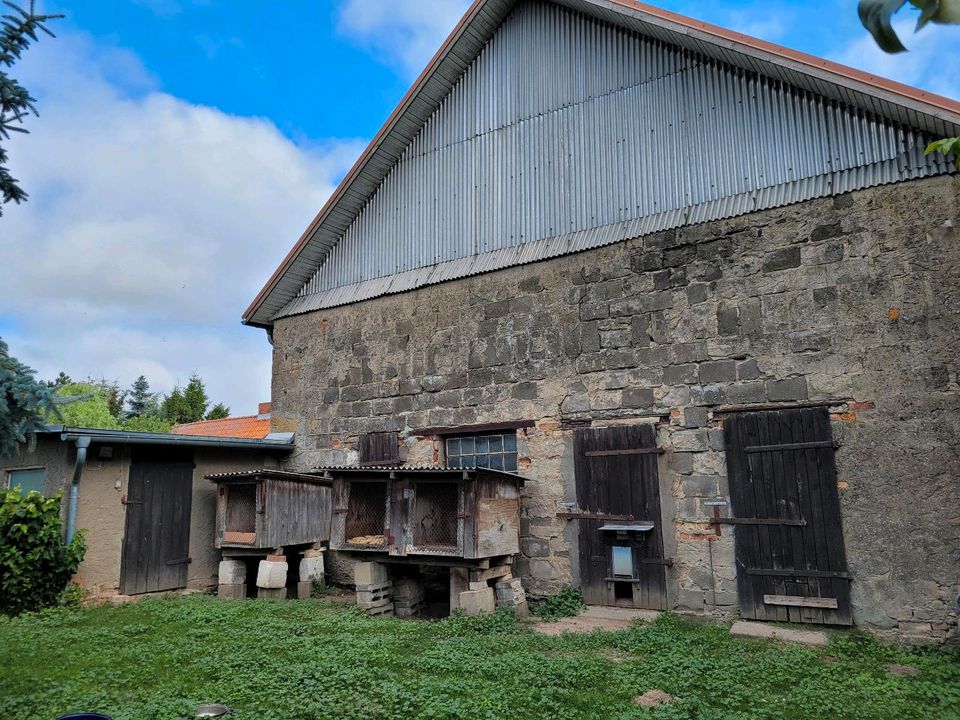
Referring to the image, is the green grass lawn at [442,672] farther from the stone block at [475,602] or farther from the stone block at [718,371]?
the stone block at [718,371]

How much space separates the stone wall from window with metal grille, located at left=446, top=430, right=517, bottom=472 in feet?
0.93

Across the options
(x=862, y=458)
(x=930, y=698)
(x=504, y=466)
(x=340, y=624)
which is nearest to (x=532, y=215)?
(x=504, y=466)

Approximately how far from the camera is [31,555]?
786 centimetres

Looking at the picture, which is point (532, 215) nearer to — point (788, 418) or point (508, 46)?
point (508, 46)

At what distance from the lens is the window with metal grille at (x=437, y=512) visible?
318 inches

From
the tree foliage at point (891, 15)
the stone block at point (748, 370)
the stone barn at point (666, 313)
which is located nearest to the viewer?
the tree foliage at point (891, 15)

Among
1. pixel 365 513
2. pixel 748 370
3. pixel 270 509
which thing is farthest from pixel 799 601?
pixel 270 509

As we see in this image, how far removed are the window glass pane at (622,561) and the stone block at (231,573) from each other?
17.2ft

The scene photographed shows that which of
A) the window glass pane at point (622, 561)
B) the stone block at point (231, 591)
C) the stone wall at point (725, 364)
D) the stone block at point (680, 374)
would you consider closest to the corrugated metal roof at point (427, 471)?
the stone wall at point (725, 364)

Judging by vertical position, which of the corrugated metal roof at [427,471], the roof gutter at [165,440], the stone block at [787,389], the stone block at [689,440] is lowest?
the corrugated metal roof at [427,471]

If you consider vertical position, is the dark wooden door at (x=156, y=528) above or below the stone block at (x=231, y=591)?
above

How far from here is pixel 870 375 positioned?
676 cm

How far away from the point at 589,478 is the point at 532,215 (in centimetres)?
377

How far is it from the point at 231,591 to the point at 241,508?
115 centimetres
